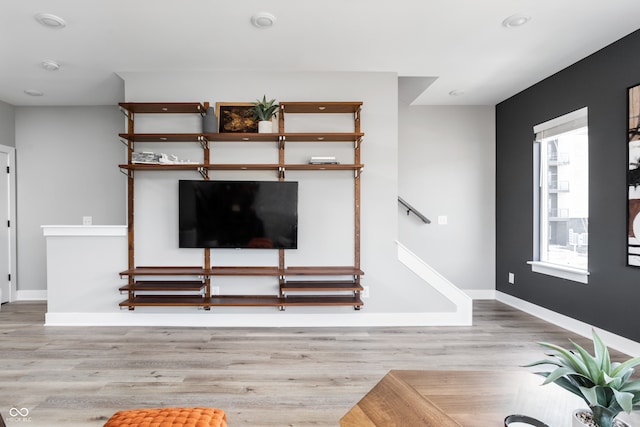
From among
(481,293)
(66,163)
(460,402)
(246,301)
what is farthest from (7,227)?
(481,293)

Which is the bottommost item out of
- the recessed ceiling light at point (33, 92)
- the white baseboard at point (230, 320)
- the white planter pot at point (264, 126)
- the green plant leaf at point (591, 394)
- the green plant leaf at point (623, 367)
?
the white baseboard at point (230, 320)

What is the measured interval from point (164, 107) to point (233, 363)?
249 centimetres

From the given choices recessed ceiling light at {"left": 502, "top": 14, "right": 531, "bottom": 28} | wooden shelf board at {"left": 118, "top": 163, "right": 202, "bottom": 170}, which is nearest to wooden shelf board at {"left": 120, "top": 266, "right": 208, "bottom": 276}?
wooden shelf board at {"left": 118, "top": 163, "right": 202, "bottom": 170}

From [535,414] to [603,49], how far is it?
342cm

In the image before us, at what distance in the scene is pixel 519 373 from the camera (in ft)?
4.28

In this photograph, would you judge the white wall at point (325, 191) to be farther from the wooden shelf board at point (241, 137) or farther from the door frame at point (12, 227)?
the door frame at point (12, 227)

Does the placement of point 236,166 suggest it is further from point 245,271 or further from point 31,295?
point 31,295

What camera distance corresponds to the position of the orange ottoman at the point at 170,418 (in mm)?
1242

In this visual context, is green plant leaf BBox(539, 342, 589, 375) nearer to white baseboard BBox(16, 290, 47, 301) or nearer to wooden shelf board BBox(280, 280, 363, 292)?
wooden shelf board BBox(280, 280, 363, 292)

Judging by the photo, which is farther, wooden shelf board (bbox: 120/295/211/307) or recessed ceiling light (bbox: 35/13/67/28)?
wooden shelf board (bbox: 120/295/211/307)

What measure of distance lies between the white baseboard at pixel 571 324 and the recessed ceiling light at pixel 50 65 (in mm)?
4907

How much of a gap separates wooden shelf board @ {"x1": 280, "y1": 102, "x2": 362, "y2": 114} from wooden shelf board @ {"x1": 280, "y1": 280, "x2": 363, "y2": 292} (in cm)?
175

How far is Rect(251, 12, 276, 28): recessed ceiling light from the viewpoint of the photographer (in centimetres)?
257

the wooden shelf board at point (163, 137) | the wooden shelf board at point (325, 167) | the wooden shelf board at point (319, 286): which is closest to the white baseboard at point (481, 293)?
the wooden shelf board at point (319, 286)
